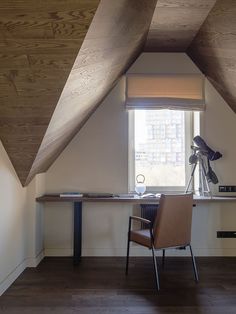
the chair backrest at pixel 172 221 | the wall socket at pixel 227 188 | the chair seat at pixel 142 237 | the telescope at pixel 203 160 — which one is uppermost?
the telescope at pixel 203 160

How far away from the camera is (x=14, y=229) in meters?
3.26

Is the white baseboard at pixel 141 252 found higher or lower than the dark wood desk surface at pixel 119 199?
lower

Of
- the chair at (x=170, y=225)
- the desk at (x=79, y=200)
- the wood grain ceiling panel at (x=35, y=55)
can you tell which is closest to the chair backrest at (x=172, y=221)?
the chair at (x=170, y=225)

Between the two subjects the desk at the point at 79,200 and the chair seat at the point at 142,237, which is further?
the desk at the point at 79,200

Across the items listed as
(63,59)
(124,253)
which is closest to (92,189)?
(124,253)

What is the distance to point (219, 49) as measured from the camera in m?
3.07

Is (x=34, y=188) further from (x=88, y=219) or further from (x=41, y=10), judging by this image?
(x=41, y=10)

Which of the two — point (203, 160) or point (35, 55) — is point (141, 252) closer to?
point (203, 160)

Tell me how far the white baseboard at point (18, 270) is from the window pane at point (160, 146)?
1.63 metres

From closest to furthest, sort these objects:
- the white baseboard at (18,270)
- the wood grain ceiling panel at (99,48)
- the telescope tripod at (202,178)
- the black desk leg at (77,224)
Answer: the wood grain ceiling panel at (99,48)
the white baseboard at (18,270)
the black desk leg at (77,224)
the telescope tripod at (202,178)

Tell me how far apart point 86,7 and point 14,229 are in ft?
7.80

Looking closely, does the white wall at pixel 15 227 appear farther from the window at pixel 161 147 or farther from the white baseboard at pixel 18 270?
the window at pixel 161 147

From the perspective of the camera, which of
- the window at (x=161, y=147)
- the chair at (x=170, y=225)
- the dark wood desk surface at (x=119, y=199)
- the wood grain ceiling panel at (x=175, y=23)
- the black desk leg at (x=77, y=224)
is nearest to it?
the wood grain ceiling panel at (x=175, y=23)

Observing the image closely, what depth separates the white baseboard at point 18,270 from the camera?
9.69 feet
